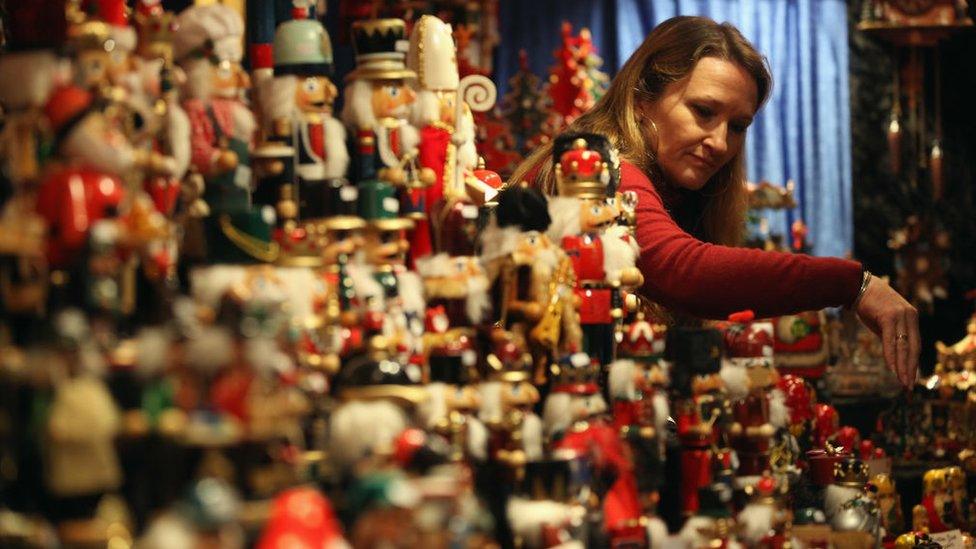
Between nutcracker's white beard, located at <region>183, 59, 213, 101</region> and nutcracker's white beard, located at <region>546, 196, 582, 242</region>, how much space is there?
1.40 ft

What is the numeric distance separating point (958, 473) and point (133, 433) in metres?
1.90

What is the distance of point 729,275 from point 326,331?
100 centimetres

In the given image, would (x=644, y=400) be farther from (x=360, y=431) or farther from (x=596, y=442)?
(x=360, y=431)

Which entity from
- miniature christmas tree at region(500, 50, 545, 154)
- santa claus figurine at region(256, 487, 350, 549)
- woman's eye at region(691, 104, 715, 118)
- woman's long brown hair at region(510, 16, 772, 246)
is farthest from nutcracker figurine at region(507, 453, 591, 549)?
miniature christmas tree at region(500, 50, 545, 154)

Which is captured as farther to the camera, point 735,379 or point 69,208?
point 735,379

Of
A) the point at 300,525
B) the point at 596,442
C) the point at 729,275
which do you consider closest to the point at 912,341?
the point at 729,275

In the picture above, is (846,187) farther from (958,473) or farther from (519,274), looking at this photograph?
(519,274)

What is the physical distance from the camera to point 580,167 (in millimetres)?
1694

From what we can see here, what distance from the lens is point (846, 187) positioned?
586 centimetres

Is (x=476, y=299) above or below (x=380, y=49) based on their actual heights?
below

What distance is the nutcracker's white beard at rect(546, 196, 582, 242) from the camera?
1678 millimetres

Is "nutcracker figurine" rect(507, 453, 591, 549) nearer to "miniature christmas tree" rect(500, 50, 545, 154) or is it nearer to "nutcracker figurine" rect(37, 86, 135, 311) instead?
"nutcracker figurine" rect(37, 86, 135, 311)

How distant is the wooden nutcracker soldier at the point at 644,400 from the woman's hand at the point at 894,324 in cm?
69

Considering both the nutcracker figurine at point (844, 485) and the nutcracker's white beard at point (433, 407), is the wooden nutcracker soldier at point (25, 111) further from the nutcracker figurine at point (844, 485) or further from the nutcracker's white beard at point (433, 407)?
the nutcracker figurine at point (844, 485)
